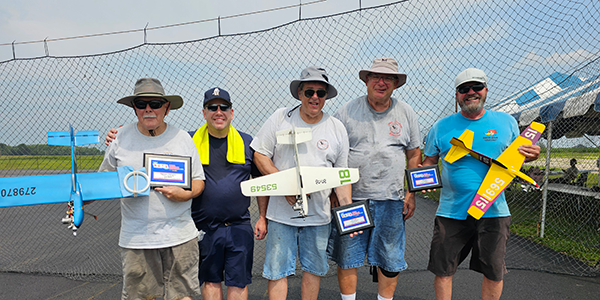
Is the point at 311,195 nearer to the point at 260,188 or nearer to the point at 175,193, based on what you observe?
the point at 260,188

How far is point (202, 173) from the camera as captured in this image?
7.15 ft

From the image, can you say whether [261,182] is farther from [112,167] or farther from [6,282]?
[6,282]

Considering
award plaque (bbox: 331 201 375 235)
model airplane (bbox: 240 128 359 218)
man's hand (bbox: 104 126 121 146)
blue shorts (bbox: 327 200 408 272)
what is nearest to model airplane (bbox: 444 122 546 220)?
blue shorts (bbox: 327 200 408 272)

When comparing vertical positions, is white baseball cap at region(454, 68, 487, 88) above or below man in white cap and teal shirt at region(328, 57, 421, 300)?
above

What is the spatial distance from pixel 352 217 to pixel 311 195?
13.5 inches

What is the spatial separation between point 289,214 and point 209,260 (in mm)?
733

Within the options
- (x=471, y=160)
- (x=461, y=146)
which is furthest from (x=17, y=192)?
(x=471, y=160)

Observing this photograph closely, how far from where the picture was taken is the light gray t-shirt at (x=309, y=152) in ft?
7.45

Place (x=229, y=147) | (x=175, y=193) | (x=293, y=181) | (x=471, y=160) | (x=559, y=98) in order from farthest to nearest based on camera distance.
→ 1. (x=559, y=98)
2. (x=471, y=160)
3. (x=229, y=147)
4. (x=293, y=181)
5. (x=175, y=193)

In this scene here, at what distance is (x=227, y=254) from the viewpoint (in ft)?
7.81

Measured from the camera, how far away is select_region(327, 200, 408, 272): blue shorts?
8.05 ft

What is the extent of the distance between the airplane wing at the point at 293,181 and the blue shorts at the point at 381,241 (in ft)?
1.68

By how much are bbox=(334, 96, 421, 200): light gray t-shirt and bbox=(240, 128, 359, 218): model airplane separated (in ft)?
1.20

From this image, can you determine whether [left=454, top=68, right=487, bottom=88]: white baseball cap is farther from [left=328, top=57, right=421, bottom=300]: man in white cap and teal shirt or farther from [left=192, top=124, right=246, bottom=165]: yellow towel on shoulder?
[left=192, top=124, right=246, bottom=165]: yellow towel on shoulder
